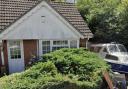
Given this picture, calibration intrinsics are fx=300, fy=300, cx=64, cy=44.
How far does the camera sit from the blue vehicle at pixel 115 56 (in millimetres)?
18516

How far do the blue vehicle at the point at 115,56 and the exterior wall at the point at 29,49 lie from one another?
4685mm

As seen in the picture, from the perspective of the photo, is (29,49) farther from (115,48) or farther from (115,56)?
(115,48)

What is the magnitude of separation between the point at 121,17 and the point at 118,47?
5.15 m

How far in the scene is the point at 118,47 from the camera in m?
21.1

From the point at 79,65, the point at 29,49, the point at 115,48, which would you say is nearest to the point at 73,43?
the point at 115,48

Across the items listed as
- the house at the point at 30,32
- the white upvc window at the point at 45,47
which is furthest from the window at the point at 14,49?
the white upvc window at the point at 45,47

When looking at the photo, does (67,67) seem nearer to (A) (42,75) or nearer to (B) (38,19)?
(A) (42,75)

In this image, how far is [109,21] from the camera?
85.7 ft

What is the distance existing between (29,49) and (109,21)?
9031mm

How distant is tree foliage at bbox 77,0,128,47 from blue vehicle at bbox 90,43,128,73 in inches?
141

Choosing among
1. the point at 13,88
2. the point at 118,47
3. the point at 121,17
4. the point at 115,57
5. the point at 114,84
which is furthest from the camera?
the point at 121,17

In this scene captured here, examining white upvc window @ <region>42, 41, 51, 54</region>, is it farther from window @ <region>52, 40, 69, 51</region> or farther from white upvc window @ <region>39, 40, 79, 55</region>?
window @ <region>52, 40, 69, 51</region>

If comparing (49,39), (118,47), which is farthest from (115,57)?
(49,39)

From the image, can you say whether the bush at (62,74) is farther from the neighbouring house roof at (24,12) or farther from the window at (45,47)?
the neighbouring house roof at (24,12)
